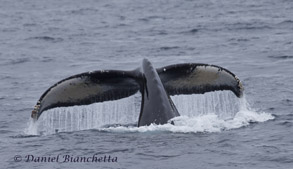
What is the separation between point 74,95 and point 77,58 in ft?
40.6

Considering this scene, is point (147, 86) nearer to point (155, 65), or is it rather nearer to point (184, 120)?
point (184, 120)

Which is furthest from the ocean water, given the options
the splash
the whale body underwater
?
the whale body underwater

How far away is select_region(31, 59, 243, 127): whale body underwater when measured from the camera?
449 inches

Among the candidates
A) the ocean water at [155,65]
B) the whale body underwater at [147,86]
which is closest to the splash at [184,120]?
the ocean water at [155,65]

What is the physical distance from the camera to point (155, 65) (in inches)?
836

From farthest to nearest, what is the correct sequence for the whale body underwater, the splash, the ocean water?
the splash < the whale body underwater < the ocean water

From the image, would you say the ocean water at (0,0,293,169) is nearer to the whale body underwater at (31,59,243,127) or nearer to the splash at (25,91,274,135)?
the splash at (25,91,274,135)

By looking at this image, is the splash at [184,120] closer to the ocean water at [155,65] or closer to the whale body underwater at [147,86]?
the ocean water at [155,65]

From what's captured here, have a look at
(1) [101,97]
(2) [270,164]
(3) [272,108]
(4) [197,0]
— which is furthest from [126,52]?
(4) [197,0]

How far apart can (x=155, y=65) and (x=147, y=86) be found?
31.0 feet

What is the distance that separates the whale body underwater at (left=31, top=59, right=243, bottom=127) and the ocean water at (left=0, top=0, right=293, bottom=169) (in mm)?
296

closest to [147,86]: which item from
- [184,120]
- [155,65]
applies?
[184,120]

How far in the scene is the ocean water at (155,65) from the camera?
36.5ft

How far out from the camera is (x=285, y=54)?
2192cm
